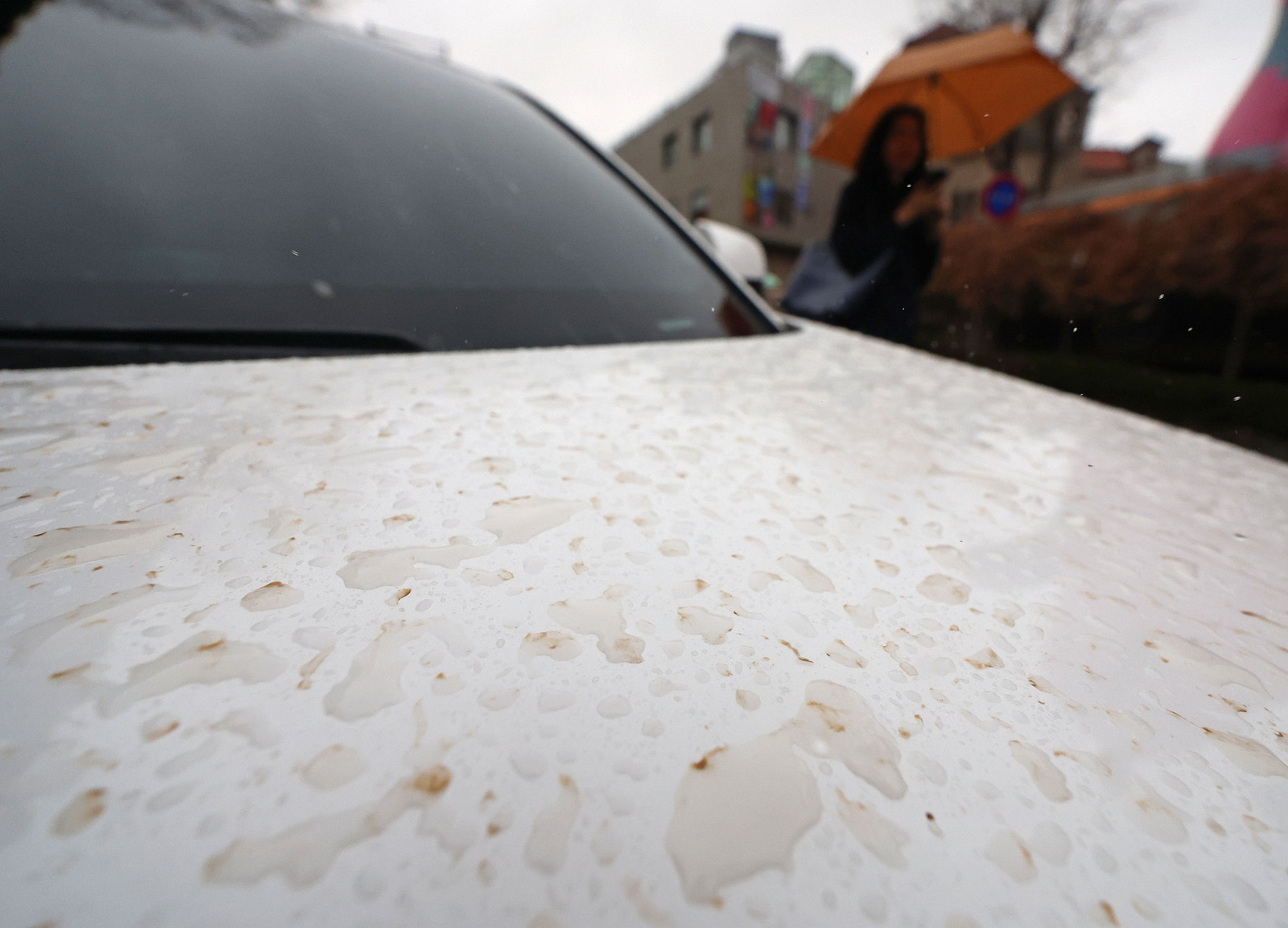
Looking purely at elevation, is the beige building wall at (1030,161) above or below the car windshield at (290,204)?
above

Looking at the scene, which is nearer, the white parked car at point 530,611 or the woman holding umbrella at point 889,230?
the white parked car at point 530,611

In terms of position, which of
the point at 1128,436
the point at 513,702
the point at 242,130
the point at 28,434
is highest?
the point at 242,130

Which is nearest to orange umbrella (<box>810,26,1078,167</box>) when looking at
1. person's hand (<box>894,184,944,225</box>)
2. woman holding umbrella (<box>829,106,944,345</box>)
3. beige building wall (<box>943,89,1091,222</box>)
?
person's hand (<box>894,184,944,225</box>)

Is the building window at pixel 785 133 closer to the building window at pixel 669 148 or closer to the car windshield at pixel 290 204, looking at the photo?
the building window at pixel 669 148

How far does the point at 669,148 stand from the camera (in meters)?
20.9

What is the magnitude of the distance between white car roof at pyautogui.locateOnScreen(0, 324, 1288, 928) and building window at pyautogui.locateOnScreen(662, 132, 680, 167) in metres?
22.6

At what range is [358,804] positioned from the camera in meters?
0.26

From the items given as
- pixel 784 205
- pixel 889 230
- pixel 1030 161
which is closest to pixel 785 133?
pixel 784 205

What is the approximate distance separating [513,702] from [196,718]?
0.48 ft

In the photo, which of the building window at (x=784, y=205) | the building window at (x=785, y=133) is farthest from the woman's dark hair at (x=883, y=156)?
the building window at (x=785, y=133)

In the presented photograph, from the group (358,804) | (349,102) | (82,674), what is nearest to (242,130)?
(349,102)

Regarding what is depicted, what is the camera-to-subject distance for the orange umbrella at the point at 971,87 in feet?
11.9

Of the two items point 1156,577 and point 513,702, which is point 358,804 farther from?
point 1156,577

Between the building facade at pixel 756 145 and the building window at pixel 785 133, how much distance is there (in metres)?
0.03
